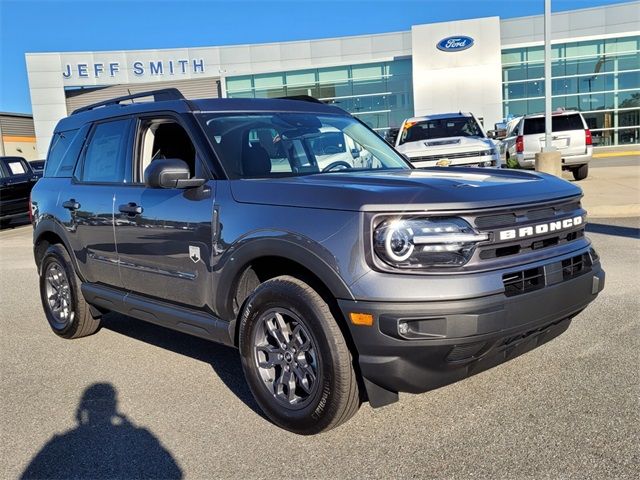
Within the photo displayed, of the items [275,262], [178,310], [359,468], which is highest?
[275,262]

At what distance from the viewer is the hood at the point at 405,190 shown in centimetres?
288

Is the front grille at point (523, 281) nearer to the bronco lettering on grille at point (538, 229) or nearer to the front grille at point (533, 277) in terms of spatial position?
the front grille at point (533, 277)

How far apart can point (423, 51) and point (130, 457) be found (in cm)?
3230

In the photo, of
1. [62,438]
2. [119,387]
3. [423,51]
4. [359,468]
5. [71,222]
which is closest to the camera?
[359,468]

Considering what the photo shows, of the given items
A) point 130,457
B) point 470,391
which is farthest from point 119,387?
point 470,391

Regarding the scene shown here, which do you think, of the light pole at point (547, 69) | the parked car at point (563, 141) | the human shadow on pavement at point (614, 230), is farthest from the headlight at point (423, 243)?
the parked car at point (563, 141)

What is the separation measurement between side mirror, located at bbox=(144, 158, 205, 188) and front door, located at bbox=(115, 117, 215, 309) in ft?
0.32

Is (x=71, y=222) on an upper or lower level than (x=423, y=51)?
lower

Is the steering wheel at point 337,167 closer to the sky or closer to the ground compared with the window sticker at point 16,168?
closer to the ground

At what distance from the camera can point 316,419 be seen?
3148 millimetres

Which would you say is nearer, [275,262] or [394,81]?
[275,262]

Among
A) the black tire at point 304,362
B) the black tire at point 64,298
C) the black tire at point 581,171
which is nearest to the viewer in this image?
the black tire at point 304,362

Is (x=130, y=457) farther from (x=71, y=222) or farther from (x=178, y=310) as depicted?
(x=71, y=222)

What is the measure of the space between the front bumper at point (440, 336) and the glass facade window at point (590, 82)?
32430 millimetres
